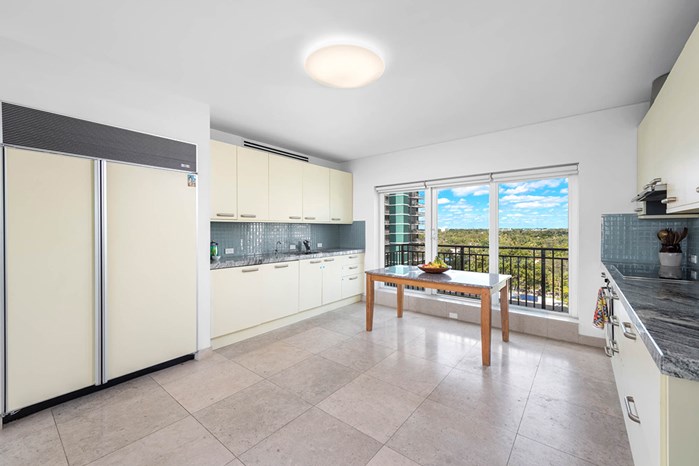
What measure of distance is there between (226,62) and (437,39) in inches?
57.5

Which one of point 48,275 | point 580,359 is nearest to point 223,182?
point 48,275

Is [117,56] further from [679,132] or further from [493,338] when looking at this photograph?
[493,338]

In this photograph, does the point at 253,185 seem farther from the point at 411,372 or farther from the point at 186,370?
the point at 411,372

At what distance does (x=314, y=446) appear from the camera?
5.27ft

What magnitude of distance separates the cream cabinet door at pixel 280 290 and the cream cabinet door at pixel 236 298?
77 mm

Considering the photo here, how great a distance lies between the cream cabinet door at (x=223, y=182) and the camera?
9.89 feet

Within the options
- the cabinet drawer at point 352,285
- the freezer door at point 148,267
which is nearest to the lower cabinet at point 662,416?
the freezer door at point 148,267

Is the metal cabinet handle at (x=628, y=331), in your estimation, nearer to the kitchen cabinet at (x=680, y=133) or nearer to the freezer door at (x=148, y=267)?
the kitchen cabinet at (x=680, y=133)

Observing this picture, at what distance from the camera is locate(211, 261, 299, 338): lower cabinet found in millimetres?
2908

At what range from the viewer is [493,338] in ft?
10.4

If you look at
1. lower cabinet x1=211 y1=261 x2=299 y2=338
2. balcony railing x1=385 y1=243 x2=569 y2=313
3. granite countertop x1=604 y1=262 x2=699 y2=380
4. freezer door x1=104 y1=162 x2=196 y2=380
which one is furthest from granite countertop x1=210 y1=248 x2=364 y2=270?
granite countertop x1=604 y1=262 x2=699 y2=380

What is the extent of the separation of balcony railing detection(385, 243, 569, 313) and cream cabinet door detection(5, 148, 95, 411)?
159 inches

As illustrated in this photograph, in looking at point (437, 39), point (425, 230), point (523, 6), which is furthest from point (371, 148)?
point (523, 6)

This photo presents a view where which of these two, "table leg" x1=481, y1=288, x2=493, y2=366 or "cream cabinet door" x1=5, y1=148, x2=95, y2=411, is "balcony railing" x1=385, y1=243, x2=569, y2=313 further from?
"cream cabinet door" x1=5, y1=148, x2=95, y2=411
